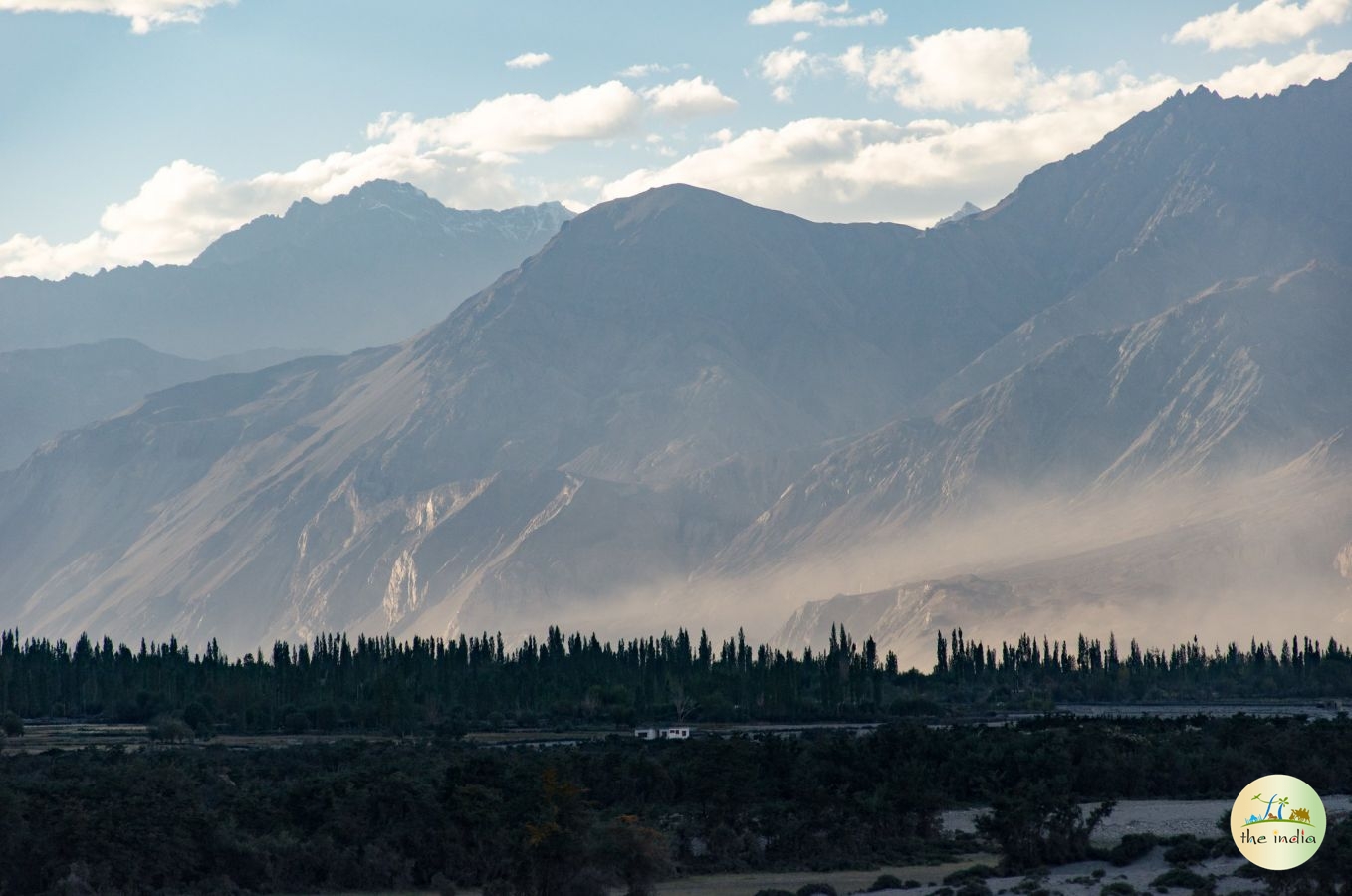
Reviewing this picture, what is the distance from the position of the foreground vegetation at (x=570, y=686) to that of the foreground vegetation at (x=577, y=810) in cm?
4969

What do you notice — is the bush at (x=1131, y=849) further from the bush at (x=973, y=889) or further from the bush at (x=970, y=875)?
the bush at (x=973, y=889)

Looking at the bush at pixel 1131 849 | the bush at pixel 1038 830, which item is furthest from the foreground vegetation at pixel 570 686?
the bush at pixel 1131 849

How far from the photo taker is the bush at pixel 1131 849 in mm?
53562

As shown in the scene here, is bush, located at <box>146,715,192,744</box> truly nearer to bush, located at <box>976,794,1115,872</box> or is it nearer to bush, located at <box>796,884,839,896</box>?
bush, located at <box>976,794,1115,872</box>

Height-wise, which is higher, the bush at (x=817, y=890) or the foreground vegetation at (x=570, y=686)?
the foreground vegetation at (x=570, y=686)

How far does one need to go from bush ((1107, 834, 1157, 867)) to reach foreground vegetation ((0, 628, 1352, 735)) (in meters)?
69.0

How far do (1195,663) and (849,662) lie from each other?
5050 centimetres

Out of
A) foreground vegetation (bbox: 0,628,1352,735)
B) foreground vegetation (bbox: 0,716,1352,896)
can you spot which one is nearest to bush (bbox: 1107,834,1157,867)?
foreground vegetation (bbox: 0,716,1352,896)

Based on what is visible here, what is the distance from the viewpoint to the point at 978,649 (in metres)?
192

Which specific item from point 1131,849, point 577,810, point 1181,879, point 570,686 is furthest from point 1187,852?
point 570,686

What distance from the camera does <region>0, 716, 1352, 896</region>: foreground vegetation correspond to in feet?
173

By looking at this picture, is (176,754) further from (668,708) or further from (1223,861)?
(668,708)

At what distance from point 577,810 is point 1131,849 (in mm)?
16456

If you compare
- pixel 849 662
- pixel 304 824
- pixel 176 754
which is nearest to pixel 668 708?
pixel 849 662
